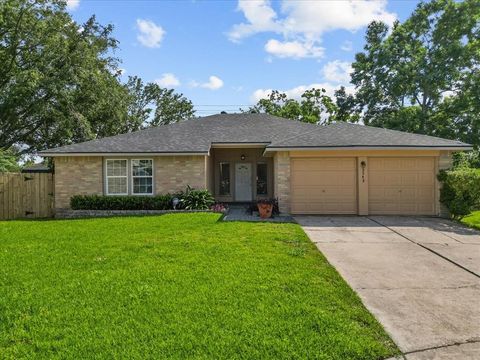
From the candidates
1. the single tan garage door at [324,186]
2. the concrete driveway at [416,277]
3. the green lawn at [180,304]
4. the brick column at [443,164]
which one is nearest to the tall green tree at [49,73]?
the single tan garage door at [324,186]

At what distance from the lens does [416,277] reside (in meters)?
5.77

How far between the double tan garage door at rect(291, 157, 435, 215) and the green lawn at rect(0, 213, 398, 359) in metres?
5.70

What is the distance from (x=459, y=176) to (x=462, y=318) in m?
9.48

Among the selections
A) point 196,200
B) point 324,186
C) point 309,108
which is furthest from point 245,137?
point 309,108

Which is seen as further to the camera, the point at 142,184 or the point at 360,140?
the point at 142,184

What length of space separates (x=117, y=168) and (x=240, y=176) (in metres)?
6.75

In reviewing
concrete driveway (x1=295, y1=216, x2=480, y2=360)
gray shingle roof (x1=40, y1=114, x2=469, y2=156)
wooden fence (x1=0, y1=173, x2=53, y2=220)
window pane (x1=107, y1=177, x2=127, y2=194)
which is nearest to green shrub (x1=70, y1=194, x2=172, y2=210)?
window pane (x1=107, y1=177, x2=127, y2=194)

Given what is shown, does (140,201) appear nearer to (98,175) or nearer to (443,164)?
(98,175)

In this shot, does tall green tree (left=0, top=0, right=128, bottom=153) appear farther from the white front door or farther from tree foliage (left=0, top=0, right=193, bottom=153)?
the white front door

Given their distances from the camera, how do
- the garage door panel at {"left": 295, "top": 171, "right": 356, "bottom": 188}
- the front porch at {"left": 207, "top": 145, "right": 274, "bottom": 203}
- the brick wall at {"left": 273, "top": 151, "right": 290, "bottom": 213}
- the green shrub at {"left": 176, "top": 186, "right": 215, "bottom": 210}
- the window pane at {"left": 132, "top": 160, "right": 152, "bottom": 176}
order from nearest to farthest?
the garage door panel at {"left": 295, "top": 171, "right": 356, "bottom": 188}
the brick wall at {"left": 273, "top": 151, "right": 290, "bottom": 213}
the green shrub at {"left": 176, "top": 186, "right": 215, "bottom": 210}
the window pane at {"left": 132, "top": 160, "right": 152, "bottom": 176}
the front porch at {"left": 207, "top": 145, "right": 274, "bottom": 203}

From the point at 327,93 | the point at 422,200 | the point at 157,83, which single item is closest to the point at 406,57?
the point at 327,93

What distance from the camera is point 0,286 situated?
525 cm

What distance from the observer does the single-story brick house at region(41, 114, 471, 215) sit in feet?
43.4

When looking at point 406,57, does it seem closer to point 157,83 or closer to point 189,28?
point 189,28
